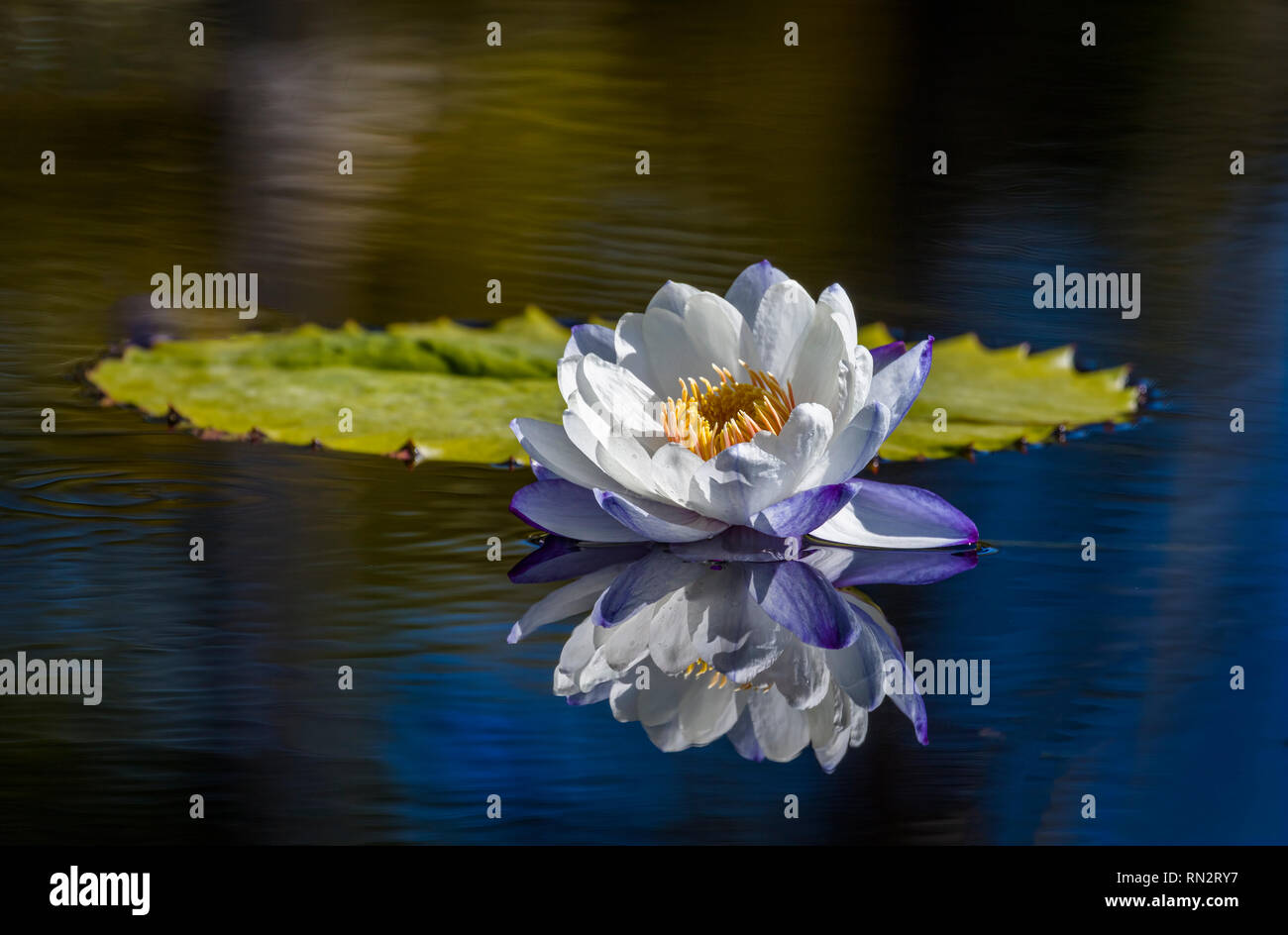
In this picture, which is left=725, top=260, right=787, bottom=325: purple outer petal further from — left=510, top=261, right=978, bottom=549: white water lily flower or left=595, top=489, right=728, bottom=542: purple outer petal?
left=595, top=489, right=728, bottom=542: purple outer petal

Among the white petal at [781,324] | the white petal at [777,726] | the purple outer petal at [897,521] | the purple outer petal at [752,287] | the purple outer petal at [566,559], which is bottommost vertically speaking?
the white petal at [777,726]

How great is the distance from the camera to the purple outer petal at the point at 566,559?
1.04m

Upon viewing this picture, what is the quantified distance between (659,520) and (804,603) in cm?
15

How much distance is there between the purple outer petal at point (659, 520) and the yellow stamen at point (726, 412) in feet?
0.20

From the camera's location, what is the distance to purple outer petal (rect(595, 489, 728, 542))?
990 millimetres

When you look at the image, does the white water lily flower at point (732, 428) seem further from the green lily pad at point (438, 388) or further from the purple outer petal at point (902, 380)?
the green lily pad at point (438, 388)

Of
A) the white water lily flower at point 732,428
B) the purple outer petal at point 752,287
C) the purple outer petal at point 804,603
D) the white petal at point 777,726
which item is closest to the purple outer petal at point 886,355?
the white water lily flower at point 732,428

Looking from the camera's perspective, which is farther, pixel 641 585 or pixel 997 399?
pixel 997 399

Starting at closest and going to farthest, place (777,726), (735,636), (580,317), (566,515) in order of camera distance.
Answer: (777,726) < (735,636) < (566,515) < (580,317)

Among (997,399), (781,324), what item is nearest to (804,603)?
(781,324)

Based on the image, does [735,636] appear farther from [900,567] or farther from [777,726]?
[900,567]

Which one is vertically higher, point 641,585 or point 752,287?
point 752,287

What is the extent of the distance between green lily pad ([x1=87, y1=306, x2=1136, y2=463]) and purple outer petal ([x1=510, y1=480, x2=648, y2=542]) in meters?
0.25

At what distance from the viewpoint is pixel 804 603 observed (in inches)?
37.4
